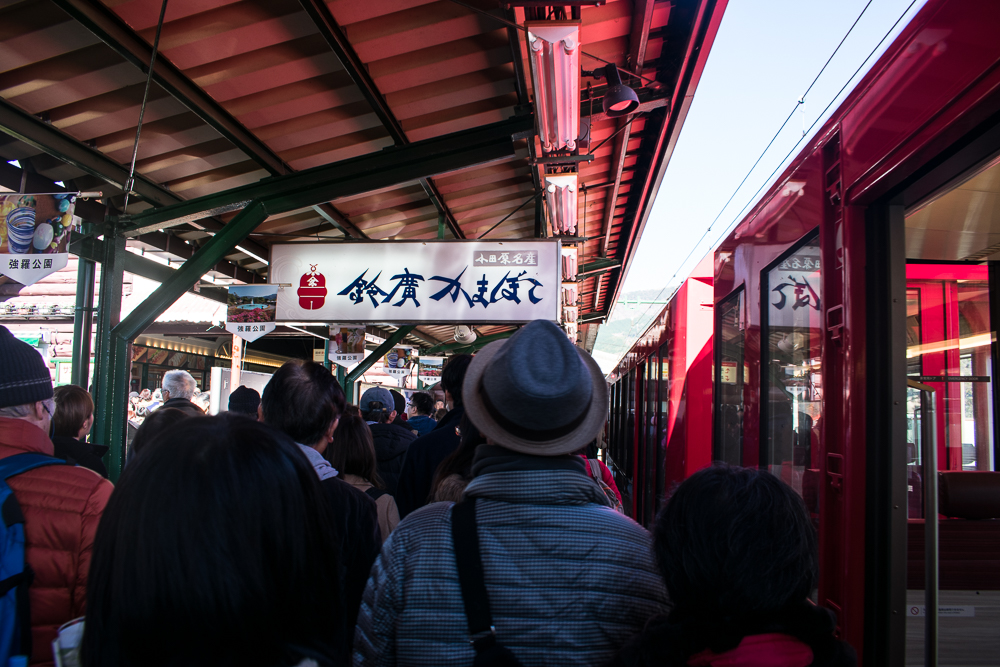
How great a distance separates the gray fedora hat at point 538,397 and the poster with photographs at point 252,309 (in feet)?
15.7

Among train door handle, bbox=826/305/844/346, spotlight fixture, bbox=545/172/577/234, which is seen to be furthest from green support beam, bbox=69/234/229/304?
train door handle, bbox=826/305/844/346

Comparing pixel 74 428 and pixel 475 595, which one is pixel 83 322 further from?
pixel 475 595

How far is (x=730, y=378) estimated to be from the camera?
12.1 ft

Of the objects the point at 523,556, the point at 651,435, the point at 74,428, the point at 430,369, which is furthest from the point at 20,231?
the point at 430,369

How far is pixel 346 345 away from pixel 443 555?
8.97m

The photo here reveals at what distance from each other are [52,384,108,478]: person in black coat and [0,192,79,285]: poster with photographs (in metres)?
0.88

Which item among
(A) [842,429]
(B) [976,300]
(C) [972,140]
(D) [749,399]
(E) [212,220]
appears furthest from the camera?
(E) [212,220]

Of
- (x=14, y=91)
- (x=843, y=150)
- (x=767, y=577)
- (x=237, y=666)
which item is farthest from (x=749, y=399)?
(x=14, y=91)

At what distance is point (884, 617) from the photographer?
1.88m

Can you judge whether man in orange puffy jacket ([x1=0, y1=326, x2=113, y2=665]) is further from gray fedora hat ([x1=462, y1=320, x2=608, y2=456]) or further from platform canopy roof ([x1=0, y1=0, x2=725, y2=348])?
platform canopy roof ([x1=0, y1=0, x2=725, y2=348])

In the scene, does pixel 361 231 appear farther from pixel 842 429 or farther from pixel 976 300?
pixel 842 429

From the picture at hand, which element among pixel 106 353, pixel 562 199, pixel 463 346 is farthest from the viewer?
pixel 463 346

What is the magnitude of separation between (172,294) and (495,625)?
4.00 meters

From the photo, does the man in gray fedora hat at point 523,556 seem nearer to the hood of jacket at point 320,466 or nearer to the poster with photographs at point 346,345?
the hood of jacket at point 320,466
